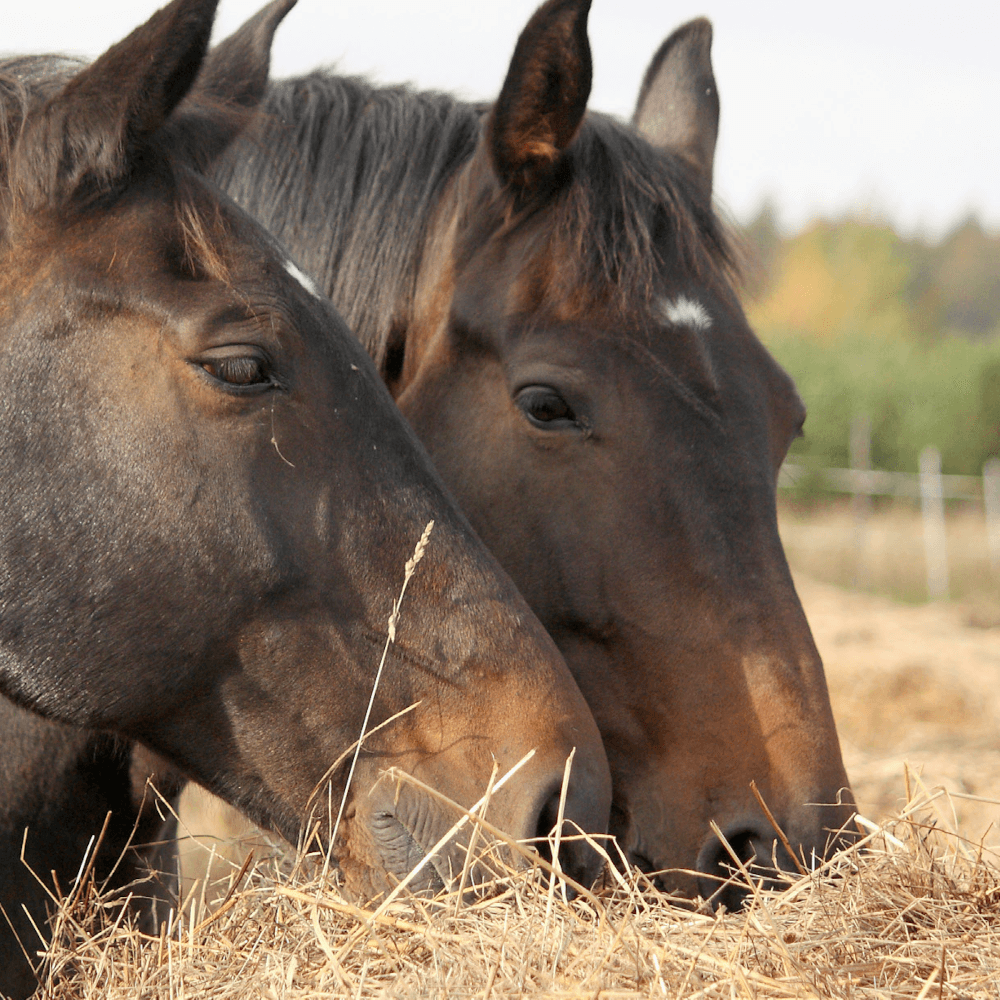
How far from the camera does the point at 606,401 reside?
234cm

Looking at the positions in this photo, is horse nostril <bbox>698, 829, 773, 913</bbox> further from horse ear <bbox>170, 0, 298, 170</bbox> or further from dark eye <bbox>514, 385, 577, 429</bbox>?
horse ear <bbox>170, 0, 298, 170</bbox>

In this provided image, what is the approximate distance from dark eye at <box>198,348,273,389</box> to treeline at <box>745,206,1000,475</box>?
39.7 feet

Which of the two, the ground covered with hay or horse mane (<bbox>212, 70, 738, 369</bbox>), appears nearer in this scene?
the ground covered with hay

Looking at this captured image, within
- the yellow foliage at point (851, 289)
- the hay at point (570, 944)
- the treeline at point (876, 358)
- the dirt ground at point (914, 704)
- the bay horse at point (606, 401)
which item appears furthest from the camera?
the yellow foliage at point (851, 289)

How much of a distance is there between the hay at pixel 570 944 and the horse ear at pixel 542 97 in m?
1.64

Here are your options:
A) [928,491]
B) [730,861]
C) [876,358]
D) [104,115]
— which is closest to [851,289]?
[876,358]

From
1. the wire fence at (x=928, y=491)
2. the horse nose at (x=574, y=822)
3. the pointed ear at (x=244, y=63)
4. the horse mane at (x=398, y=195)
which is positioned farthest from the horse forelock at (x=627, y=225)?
the wire fence at (x=928, y=491)

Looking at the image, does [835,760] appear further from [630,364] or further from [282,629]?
[282,629]

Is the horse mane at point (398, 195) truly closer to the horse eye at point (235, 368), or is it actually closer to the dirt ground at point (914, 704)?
the horse eye at point (235, 368)

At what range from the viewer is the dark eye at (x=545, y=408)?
2.38 metres

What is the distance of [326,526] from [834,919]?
1.07 m

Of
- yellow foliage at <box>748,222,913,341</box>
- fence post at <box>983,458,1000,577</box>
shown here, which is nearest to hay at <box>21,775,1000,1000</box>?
fence post at <box>983,458,1000,577</box>

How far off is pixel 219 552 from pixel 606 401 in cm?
94

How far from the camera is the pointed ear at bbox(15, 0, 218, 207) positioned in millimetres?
1880
